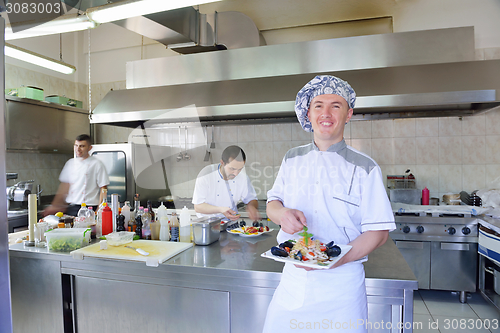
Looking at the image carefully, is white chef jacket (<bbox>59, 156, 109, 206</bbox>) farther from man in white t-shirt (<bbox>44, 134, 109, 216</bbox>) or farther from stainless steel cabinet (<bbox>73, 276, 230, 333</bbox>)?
stainless steel cabinet (<bbox>73, 276, 230, 333</bbox>)

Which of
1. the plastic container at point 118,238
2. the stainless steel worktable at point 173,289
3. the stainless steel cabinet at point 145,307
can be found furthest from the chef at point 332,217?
the plastic container at point 118,238

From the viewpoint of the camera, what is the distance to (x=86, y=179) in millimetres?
3975

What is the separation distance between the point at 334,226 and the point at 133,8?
6.30 ft

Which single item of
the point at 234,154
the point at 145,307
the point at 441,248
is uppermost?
the point at 234,154

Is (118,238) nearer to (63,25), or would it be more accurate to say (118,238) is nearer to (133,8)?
(133,8)

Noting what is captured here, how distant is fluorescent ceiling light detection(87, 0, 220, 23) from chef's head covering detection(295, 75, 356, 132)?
1025 mm

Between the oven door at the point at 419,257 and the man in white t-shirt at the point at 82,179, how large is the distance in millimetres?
3679

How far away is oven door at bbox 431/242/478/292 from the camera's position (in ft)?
10.9

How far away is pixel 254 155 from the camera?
4.57 meters

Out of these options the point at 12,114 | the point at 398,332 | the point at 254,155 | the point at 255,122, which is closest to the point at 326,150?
the point at 398,332

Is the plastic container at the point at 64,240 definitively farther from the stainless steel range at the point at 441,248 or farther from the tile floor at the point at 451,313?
the stainless steel range at the point at 441,248

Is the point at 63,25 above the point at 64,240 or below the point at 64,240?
above

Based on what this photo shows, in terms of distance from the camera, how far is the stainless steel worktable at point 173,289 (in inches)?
63.8

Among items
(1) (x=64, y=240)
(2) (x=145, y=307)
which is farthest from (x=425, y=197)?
(1) (x=64, y=240)
